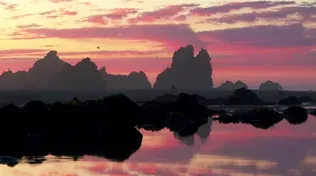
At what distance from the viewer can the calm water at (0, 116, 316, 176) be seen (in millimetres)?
46312

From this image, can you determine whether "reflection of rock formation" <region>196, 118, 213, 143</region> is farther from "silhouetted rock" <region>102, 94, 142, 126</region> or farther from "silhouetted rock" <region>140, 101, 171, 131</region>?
"silhouetted rock" <region>102, 94, 142, 126</region>

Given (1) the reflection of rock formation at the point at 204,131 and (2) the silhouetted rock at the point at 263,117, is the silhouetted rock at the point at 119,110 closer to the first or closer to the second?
(1) the reflection of rock formation at the point at 204,131

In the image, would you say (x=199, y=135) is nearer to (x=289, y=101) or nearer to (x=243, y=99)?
(x=243, y=99)

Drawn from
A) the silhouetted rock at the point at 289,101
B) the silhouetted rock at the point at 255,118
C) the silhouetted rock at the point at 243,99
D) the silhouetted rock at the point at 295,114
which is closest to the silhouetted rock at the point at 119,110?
the silhouetted rock at the point at 255,118

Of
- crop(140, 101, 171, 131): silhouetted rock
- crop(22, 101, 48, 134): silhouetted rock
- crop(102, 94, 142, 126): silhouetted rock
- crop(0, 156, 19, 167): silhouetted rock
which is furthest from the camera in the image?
crop(140, 101, 171, 131): silhouetted rock

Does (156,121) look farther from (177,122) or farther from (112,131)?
(112,131)

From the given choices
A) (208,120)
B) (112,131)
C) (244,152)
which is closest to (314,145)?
(244,152)

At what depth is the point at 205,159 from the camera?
53500 mm

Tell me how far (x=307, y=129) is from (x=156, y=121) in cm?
2825

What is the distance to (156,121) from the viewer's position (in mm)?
101625

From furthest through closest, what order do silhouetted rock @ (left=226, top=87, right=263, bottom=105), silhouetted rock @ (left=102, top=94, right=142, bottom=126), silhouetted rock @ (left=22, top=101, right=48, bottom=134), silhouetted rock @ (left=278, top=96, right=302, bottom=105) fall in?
silhouetted rock @ (left=278, top=96, right=302, bottom=105)
silhouetted rock @ (left=226, top=87, right=263, bottom=105)
silhouetted rock @ (left=102, top=94, right=142, bottom=126)
silhouetted rock @ (left=22, top=101, right=48, bottom=134)

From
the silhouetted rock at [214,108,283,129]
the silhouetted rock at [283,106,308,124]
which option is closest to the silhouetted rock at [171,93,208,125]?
the silhouetted rock at [214,108,283,129]

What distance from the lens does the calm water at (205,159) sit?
46312mm

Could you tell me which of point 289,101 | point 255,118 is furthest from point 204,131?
point 289,101
